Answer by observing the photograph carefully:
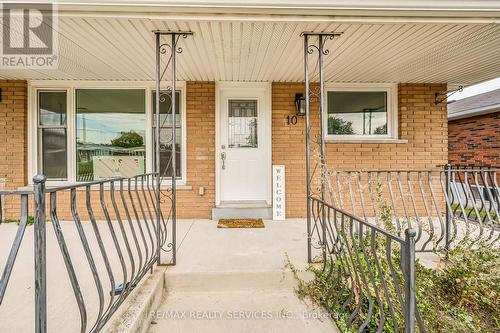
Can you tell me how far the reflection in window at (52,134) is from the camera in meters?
4.29

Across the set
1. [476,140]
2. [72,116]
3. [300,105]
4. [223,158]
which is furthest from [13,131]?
[476,140]

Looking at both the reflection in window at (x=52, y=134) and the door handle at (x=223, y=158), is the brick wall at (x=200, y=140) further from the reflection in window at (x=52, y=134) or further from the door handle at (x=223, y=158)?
the reflection in window at (x=52, y=134)

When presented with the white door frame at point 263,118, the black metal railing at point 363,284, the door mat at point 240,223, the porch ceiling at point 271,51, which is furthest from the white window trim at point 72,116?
the black metal railing at point 363,284

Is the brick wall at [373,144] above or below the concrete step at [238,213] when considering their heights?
above

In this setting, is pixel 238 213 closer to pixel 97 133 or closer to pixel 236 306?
pixel 236 306

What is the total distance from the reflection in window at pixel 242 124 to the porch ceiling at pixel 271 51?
1.50 ft

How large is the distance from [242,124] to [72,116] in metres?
2.74

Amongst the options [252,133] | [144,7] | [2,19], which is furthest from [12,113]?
[252,133]

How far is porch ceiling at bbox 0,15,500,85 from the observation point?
8.30 ft

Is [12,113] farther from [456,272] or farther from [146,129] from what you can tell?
[456,272]

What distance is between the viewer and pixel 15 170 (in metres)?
4.17

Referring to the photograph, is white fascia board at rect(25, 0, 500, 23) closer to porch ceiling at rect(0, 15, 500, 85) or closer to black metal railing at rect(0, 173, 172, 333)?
porch ceiling at rect(0, 15, 500, 85)

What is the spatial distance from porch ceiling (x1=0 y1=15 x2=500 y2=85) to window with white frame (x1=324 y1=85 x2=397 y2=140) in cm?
33

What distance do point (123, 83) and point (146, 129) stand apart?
812 millimetres
